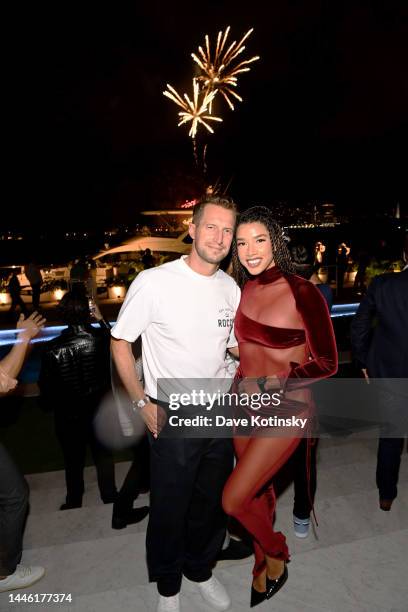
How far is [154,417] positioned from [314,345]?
3.05ft

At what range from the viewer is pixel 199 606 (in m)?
2.47

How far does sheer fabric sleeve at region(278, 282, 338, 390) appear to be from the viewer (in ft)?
8.02

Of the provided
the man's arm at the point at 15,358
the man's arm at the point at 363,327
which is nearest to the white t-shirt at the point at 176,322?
the man's arm at the point at 15,358

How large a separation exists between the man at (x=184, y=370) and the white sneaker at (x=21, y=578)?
678mm

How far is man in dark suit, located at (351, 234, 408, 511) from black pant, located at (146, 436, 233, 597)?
1326mm

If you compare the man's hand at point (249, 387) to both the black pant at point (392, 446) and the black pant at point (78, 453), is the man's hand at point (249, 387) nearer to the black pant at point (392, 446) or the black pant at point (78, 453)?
the black pant at point (392, 446)

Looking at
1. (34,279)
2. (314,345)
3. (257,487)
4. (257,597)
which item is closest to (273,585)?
(257,597)

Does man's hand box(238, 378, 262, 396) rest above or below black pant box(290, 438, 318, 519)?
above

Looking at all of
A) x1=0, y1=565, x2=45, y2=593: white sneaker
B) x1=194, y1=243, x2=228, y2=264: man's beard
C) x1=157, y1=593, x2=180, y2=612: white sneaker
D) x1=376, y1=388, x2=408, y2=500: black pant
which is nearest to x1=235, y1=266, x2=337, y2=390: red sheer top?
x1=194, y1=243, x2=228, y2=264: man's beard

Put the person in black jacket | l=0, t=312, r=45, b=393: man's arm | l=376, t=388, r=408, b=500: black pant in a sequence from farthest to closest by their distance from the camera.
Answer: the person in black jacket < l=376, t=388, r=408, b=500: black pant < l=0, t=312, r=45, b=393: man's arm

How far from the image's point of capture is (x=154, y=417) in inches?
98.1

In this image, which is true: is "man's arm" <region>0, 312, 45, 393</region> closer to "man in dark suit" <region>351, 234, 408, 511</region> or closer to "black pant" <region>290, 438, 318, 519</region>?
"black pant" <region>290, 438, 318, 519</region>

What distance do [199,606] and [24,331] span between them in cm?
184

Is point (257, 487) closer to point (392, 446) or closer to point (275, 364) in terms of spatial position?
point (275, 364)
